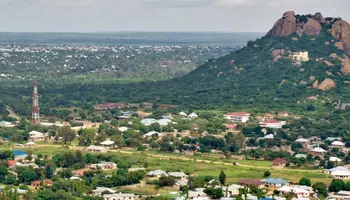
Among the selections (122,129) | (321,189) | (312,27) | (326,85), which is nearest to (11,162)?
(122,129)

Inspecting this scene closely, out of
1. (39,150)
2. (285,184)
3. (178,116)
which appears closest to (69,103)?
(178,116)

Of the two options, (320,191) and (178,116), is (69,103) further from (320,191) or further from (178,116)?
(320,191)

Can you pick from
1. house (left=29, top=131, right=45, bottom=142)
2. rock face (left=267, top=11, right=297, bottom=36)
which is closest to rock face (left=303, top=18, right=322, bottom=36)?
rock face (left=267, top=11, right=297, bottom=36)

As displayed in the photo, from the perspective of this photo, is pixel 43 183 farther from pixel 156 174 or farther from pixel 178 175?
pixel 178 175

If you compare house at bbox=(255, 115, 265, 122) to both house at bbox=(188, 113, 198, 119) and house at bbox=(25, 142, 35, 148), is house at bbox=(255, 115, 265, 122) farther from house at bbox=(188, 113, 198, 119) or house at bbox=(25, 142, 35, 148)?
house at bbox=(25, 142, 35, 148)

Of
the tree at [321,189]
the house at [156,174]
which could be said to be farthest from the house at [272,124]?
the tree at [321,189]
